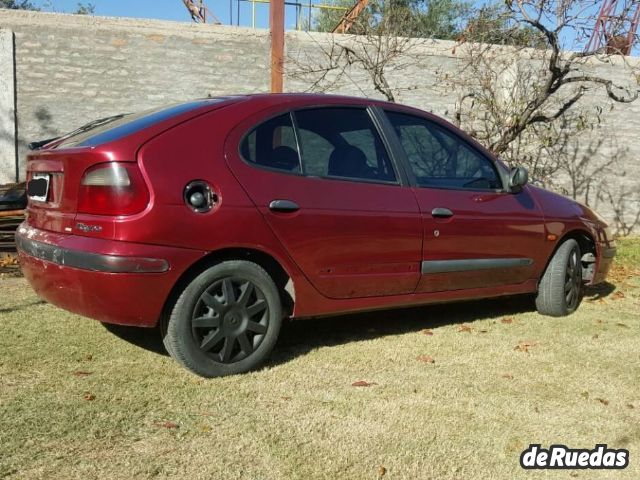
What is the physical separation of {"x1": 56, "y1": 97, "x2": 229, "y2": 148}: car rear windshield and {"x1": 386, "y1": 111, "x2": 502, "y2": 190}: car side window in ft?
4.43

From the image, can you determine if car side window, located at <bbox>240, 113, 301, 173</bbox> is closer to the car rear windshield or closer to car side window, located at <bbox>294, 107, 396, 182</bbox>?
car side window, located at <bbox>294, 107, 396, 182</bbox>

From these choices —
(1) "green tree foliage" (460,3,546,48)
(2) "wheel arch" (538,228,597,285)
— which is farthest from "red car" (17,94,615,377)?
(1) "green tree foliage" (460,3,546,48)

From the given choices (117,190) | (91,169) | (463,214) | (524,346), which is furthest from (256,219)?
(524,346)

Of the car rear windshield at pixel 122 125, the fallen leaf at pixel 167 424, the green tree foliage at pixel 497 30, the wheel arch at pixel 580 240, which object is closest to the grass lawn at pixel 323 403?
the fallen leaf at pixel 167 424

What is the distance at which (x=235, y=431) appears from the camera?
300 centimetres

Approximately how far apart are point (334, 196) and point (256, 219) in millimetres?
577

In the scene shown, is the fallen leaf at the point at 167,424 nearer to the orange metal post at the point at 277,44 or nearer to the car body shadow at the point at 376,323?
the car body shadow at the point at 376,323

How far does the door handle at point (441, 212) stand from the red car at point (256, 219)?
0.04ft

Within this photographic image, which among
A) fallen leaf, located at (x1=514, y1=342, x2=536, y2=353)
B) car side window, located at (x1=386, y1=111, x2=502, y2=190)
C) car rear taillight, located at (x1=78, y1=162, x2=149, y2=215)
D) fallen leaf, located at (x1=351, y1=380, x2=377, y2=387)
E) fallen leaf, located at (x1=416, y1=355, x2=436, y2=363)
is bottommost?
fallen leaf, located at (x1=514, y1=342, x2=536, y2=353)

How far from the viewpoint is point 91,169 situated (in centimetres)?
337

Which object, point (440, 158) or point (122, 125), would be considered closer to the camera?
point (122, 125)

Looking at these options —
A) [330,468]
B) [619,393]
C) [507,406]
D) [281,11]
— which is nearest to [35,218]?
[330,468]

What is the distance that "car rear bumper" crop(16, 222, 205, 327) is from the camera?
324 centimetres

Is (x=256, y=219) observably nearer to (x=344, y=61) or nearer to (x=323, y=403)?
(x=323, y=403)
